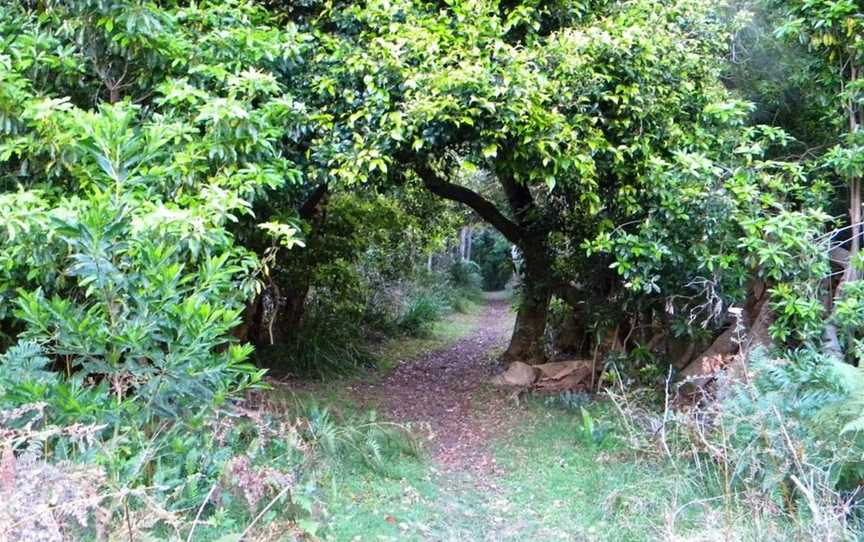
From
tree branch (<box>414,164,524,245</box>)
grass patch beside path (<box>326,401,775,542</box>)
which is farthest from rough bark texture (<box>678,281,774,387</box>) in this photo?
tree branch (<box>414,164,524,245</box>)

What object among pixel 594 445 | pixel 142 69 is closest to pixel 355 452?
pixel 594 445

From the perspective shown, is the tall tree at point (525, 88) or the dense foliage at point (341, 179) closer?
the dense foliage at point (341, 179)

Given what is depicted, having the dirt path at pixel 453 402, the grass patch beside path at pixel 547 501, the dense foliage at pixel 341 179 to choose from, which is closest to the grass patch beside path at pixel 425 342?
the dirt path at pixel 453 402

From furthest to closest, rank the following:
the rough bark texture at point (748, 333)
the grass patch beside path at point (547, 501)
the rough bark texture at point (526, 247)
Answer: the rough bark texture at point (526, 247), the rough bark texture at point (748, 333), the grass patch beside path at point (547, 501)

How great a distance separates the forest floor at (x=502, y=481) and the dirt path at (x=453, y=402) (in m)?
0.02

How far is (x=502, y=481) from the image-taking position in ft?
18.1

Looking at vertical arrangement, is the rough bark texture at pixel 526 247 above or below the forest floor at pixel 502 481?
above

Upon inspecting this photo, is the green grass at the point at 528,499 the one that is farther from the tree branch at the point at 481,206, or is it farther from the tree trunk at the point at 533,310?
the tree branch at the point at 481,206

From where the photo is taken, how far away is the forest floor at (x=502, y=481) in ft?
14.3

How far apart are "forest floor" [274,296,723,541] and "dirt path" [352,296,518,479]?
21 millimetres

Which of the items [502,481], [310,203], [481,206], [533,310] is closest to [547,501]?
[502,481]

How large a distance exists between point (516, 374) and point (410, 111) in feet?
15.7

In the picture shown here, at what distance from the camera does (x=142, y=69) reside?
507 centimetres

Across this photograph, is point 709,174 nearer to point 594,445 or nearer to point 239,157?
point 594,445
